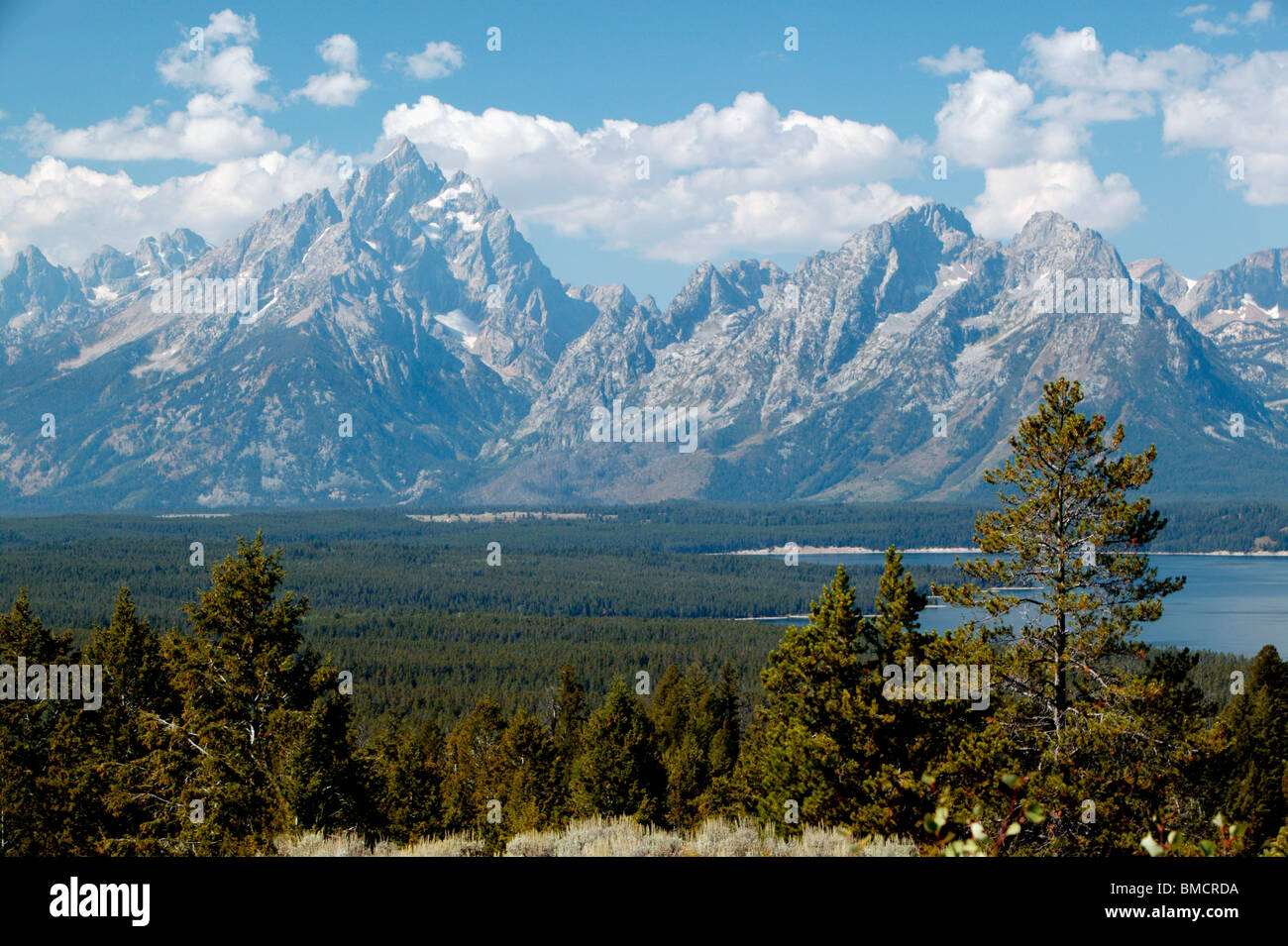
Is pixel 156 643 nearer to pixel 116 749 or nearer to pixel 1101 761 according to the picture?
pixel 116 749

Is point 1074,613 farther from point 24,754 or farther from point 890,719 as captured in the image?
point 24,754

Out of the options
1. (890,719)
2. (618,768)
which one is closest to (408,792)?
(618,768)

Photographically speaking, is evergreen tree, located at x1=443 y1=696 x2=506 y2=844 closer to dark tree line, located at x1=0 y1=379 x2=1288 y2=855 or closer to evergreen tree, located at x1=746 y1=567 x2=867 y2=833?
dark tree line, located at x1=0 y1=379 x2=1288 y2=855

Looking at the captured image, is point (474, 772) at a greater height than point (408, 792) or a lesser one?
lesser

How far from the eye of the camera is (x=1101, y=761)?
88.9ft

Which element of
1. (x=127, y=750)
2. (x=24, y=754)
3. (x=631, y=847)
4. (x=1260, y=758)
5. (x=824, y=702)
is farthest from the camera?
(x=1260, y=758)

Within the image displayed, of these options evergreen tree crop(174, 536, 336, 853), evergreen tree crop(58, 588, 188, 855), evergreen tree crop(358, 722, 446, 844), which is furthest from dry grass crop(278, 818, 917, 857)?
evergreen tree crop(358, 722, 446, 844)

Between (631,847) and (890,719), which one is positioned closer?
(631,847)

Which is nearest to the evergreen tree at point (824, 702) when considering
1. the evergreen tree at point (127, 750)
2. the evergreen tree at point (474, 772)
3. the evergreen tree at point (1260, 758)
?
the evergreen tree at point (127, 750)

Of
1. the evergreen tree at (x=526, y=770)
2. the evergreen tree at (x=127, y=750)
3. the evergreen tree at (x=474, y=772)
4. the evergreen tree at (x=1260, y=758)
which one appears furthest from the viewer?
the evergreen tree at (x=474, y=772)

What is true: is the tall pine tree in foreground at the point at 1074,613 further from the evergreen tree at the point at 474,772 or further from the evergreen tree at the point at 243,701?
the evergreen tree at the point at 474,772
